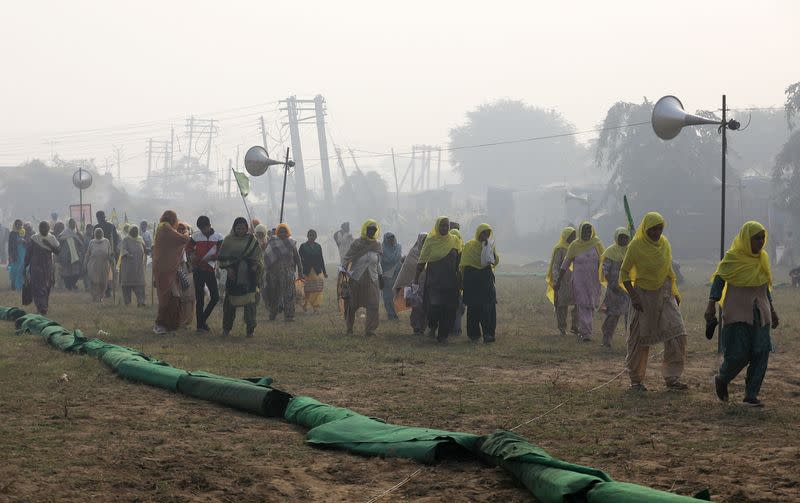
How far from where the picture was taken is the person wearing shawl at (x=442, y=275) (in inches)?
555

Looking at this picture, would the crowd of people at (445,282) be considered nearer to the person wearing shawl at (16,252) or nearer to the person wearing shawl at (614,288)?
the person wearing shawl at (614,288)

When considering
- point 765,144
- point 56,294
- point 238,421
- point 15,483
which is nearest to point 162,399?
point 238,421

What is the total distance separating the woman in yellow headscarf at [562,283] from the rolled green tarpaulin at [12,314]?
7.17 meters

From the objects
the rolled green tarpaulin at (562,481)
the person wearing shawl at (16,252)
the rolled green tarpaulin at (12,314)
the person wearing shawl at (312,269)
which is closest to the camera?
the rolled green tarpaulin at (562,481)

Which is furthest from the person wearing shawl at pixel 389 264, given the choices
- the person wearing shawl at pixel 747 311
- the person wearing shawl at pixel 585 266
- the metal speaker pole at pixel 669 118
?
the person wearing shawl at pixel 747 311

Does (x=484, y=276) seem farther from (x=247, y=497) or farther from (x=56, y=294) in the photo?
(x=56, y=294)

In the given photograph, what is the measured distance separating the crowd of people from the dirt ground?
1.35ft

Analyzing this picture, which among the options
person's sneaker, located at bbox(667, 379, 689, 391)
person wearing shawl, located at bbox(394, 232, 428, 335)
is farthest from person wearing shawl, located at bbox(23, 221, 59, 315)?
person's sneaker, located at bbox(667, 379, 689, 391)

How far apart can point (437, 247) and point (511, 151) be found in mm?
93281

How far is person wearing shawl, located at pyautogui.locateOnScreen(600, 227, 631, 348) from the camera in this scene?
1365cm

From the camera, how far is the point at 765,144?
75.4 m

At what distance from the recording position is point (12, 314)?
16109mm

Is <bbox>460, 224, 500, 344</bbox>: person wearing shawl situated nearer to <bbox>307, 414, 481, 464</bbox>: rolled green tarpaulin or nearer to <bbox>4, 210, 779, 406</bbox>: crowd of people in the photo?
<bbox>4, 210, 779, 406</bbox>: crowd of people

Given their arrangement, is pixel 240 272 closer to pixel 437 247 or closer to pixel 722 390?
pixel 437 247
